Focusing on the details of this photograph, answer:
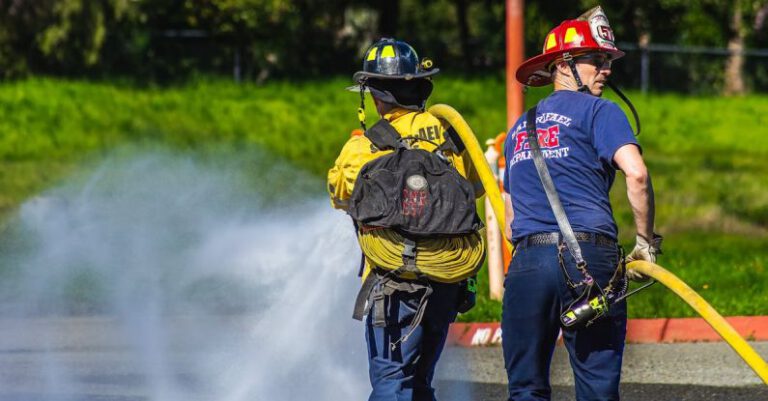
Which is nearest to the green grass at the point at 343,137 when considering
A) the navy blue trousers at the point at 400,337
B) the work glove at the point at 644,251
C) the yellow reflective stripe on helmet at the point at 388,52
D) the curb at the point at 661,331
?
the curb at the point at 661,331

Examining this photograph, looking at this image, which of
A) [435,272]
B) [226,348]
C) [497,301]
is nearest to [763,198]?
[497,301]

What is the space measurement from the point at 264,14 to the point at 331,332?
21441mm

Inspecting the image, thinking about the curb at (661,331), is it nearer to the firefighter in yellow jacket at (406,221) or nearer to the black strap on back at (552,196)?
the firefighter in yellow jacket at (406,221)

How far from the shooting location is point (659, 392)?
758cm

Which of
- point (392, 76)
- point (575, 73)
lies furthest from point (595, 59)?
point (392, 76)

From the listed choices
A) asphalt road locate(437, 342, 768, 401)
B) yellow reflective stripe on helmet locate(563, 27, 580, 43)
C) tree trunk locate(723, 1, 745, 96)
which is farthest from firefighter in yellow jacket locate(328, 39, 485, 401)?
tree trunk locate(723, 1, 745, 96)

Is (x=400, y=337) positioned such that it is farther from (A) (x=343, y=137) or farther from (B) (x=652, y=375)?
(A) (x=343, y=137)

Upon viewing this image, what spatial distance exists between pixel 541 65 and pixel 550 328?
3.23 ft

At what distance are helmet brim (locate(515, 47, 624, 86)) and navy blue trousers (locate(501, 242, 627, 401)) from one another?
2.27ft

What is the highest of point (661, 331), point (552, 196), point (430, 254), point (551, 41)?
point (551, 41)

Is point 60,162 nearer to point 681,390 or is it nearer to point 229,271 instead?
point 229,271

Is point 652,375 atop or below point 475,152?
below

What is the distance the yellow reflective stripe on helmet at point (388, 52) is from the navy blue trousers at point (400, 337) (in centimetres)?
88

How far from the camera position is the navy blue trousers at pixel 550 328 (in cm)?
475
